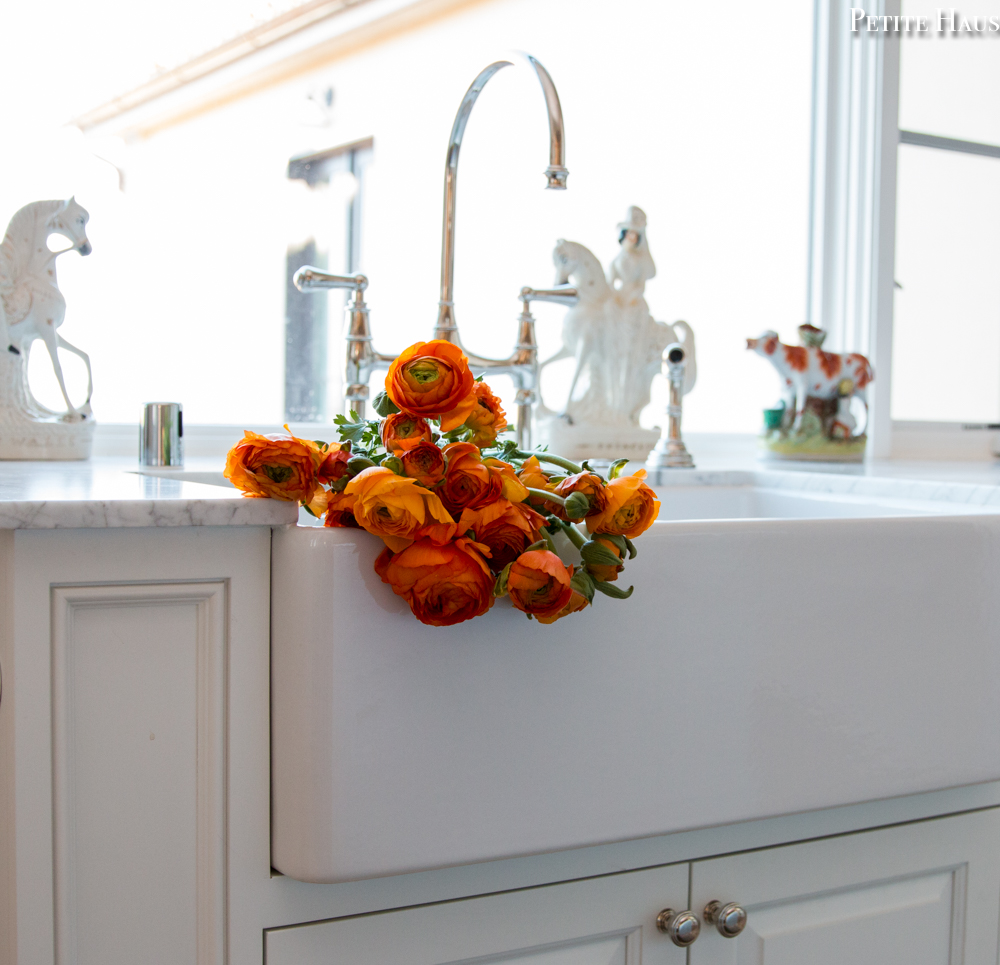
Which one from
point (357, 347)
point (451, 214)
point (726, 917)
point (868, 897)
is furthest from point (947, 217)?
point (726, 917)

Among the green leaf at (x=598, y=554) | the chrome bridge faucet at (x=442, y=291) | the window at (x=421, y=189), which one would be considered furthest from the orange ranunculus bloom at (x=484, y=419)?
the window at (x=421, y=189)

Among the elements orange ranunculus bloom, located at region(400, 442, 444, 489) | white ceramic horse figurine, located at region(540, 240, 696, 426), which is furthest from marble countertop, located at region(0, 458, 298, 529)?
white ceramic horse figurine, located at region(540, 240, 696, 426)

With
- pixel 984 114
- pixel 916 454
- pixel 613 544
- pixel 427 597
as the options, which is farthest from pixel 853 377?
pixel 427 597

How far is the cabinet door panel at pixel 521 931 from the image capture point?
0.73 meters

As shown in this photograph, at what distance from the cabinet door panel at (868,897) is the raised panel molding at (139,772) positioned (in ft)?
1.32

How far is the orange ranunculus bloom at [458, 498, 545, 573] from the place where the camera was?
0.61m

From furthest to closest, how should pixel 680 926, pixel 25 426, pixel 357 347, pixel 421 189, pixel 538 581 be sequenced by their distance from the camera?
pixel 421 189 < pixel 357 347 < pixel 25 426 < pixel 680 926 < pixel 538 581

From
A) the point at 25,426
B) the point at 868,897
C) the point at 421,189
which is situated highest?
the point at 421,189

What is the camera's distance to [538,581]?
1.93ft

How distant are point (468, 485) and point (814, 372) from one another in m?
1.21

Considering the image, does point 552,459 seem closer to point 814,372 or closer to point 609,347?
point 609,347

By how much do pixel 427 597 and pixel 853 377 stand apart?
128cm

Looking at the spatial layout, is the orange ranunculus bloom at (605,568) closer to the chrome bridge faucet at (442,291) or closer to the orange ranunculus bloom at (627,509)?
the orange ranunculus bloom at (627,509)

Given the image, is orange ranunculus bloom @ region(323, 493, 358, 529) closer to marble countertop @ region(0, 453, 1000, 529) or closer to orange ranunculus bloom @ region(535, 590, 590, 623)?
marble countertop @ region(0, 453, 1000, 529)
